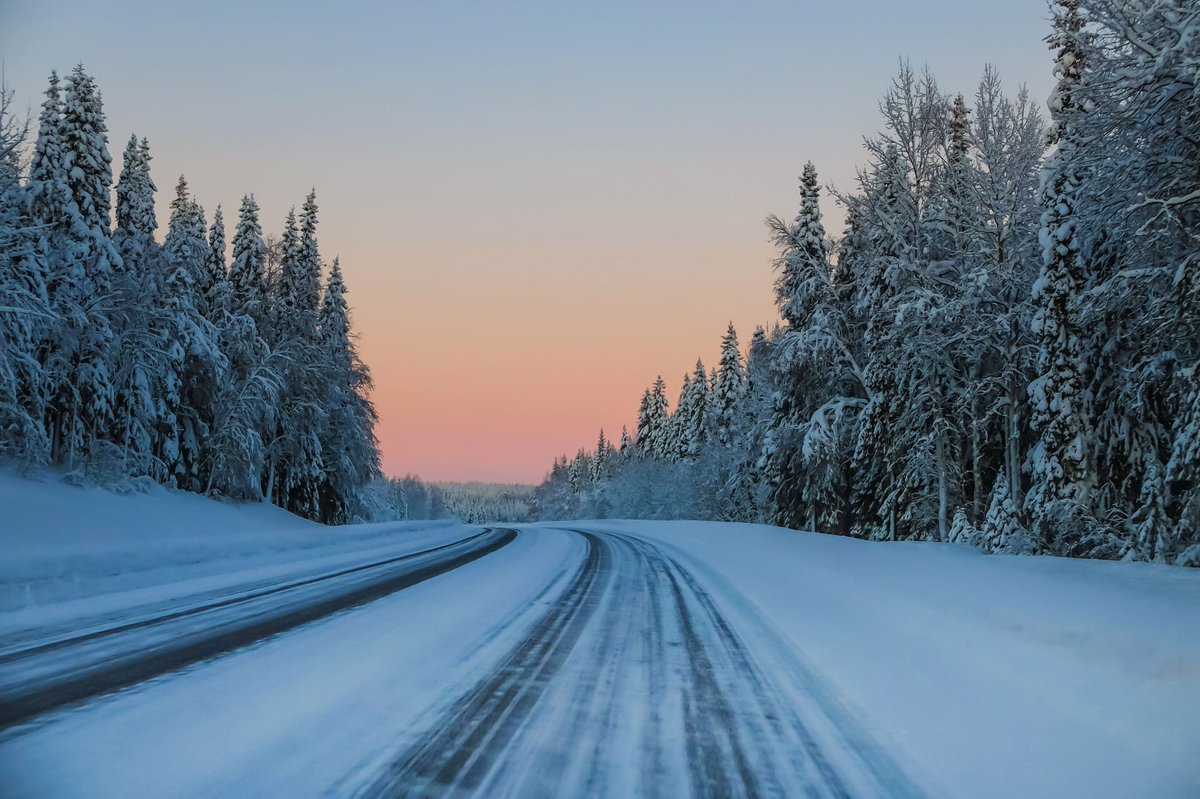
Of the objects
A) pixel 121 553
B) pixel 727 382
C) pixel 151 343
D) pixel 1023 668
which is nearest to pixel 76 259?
pixel 151 343

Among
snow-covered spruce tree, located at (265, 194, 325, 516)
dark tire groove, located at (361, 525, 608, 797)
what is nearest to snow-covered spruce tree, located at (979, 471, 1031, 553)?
dark tire groove, located at (361, 525, 608, 797)

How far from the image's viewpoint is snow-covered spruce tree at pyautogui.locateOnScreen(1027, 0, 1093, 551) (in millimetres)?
15469

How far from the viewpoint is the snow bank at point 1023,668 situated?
3.34 meters

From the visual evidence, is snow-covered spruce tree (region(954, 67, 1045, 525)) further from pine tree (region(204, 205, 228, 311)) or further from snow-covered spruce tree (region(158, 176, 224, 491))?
pine tree (region(204, 205, 228, 311))

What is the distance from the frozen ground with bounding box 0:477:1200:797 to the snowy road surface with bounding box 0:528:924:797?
0.02 m

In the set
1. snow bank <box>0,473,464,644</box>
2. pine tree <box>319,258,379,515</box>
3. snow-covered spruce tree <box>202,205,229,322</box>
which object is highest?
snow-covered spruce tree <box>202,205,229,322</box>

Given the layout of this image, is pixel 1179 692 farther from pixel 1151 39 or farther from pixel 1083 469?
pixel 1083 469

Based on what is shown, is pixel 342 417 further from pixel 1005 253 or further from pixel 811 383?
pixel 1005 253

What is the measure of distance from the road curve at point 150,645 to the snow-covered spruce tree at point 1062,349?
14.8 meters

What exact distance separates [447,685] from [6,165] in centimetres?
2144

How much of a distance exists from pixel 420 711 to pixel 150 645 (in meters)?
2.68

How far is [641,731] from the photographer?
3.82 m

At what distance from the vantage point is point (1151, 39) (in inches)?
431

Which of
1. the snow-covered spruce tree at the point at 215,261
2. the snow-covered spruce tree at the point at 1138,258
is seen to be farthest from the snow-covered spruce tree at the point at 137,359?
the snow-covered spruce tree at the point at 1138,258
